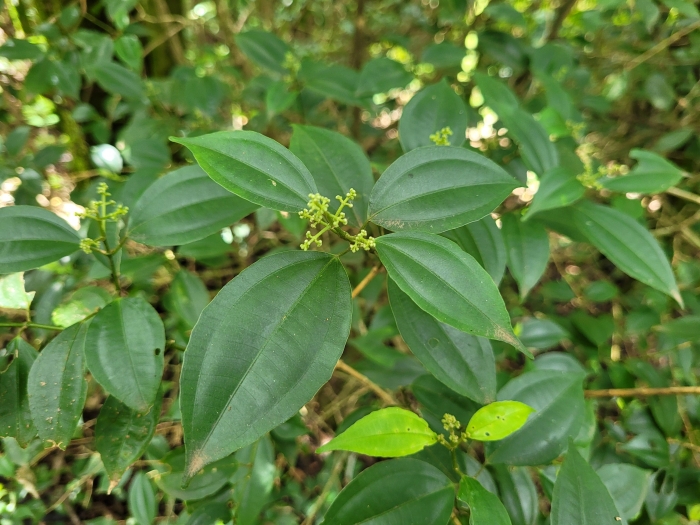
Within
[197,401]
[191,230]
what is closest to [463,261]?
[197,401]

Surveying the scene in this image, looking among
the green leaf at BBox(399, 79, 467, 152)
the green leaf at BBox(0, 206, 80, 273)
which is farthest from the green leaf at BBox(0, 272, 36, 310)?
the green leaf at BBox(399, 79, 467, 152)

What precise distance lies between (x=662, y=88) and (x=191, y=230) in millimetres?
2071

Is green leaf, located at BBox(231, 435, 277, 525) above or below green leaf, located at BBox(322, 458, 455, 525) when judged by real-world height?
below

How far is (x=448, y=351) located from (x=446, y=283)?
8.2 inches

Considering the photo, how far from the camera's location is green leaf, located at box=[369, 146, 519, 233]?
64cm

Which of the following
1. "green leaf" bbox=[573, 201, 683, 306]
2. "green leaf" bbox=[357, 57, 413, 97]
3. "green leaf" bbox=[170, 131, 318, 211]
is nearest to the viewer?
"green leaf" bbox=[170, 131, 318, 211]

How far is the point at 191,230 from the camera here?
0.75m

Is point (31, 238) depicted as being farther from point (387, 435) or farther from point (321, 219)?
point (387, 435)

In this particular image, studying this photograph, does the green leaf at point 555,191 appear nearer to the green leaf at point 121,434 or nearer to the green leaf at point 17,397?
the green leaf at point 121,434

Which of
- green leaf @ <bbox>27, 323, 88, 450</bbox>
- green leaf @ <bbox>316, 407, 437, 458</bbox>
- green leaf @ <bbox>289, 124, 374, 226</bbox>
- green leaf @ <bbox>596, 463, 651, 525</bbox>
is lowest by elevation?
green leaf @ <bbox>596, 463, 651, 525</bbox>

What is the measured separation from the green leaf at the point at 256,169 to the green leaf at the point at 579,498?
58 centimetres

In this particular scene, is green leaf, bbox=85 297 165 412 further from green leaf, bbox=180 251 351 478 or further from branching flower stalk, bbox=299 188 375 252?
branching flower stalk, bbox=299 188 375 252

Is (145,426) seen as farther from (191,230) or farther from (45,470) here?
(45,470)

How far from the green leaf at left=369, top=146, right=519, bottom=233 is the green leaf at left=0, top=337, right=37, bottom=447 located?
26.1 inches
